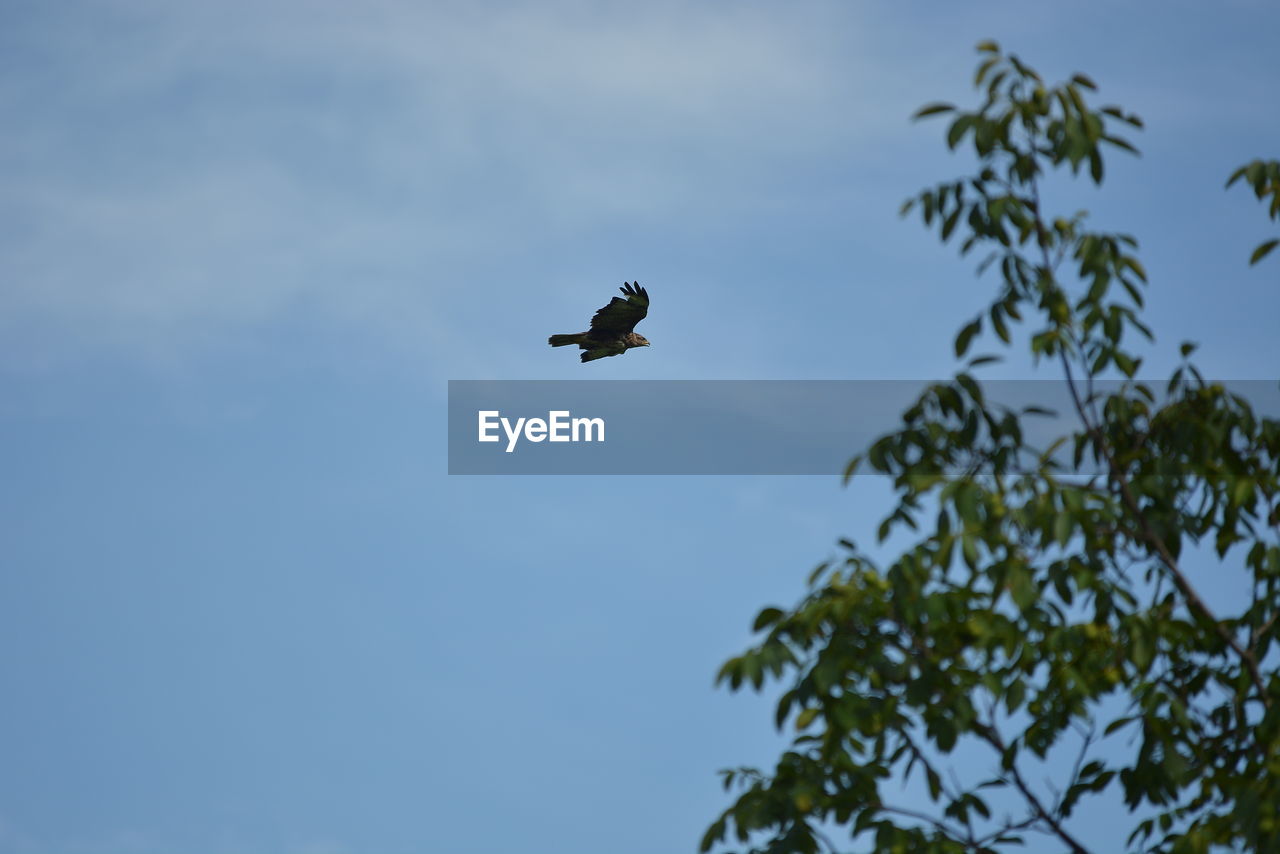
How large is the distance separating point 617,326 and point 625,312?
15cm

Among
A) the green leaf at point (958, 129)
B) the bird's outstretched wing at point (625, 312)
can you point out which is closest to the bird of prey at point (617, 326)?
the bird's outstretched wing at point (625, 312)

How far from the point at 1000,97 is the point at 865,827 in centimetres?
369

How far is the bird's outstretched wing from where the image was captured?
40.2ft

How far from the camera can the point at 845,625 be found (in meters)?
7.27

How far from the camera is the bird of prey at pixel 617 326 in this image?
484 inches

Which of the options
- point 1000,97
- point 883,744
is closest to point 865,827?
point 883,744

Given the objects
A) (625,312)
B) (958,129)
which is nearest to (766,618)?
(958,129)

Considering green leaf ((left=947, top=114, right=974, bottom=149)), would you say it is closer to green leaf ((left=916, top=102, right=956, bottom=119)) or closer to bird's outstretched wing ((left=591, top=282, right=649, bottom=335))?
green leaf ((left=916, top=102, right=956, bottom=119))

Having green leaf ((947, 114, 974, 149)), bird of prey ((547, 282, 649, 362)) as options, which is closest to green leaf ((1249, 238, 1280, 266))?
green leaf ((947, 114, 974, 149))

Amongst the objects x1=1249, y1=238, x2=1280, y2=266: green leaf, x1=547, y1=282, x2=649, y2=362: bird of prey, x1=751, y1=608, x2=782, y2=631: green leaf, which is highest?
x1=547, y1=282, x2=649, y2=362: bird of prey

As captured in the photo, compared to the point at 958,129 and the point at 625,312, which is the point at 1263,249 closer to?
the point at 958,129

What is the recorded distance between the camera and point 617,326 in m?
12.4

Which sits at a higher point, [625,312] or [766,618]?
[625,312]

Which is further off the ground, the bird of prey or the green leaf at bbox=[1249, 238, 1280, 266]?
the bird of prey
